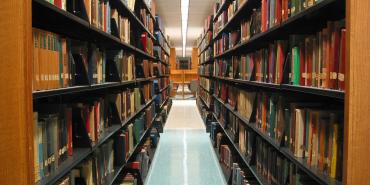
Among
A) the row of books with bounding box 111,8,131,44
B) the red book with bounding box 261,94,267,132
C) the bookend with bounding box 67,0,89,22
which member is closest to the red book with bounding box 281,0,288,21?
the red book with bounding box 261,94,267,132

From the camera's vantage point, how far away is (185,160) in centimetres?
545

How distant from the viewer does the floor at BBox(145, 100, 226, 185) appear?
4480 mm

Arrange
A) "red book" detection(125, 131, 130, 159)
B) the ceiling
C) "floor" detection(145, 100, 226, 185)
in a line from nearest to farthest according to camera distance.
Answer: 1. "red book" detection(125, 131, 130, 159)
2. "floor" detection(145, 100, 226, 185)
3. the ceiling

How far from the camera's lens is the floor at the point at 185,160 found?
4.48 meters

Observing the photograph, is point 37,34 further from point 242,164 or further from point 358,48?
point 242,164

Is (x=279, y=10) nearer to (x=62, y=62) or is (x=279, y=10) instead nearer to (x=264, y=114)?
(x=264, y=114)

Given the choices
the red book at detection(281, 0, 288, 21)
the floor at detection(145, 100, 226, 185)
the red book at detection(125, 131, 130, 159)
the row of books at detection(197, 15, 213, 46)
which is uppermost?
the row of books at detection(197, 15, 213, 46)

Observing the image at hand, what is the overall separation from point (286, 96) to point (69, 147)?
1341 mm

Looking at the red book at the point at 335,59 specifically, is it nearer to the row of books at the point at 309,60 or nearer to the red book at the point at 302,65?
the row of books at the point at 309,60

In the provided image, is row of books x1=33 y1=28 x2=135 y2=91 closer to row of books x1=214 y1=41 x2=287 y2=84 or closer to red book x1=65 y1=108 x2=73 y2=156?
red book x1=65 y1=108 x2=73 y2=156

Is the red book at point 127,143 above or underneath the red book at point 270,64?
underneath

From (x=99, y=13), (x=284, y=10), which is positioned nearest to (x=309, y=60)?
(x=284, y=10)

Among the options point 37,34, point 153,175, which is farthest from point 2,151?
point 153,175

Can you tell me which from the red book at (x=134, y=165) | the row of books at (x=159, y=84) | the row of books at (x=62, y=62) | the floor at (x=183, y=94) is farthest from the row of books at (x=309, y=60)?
the floor at (x=183, y=94)
